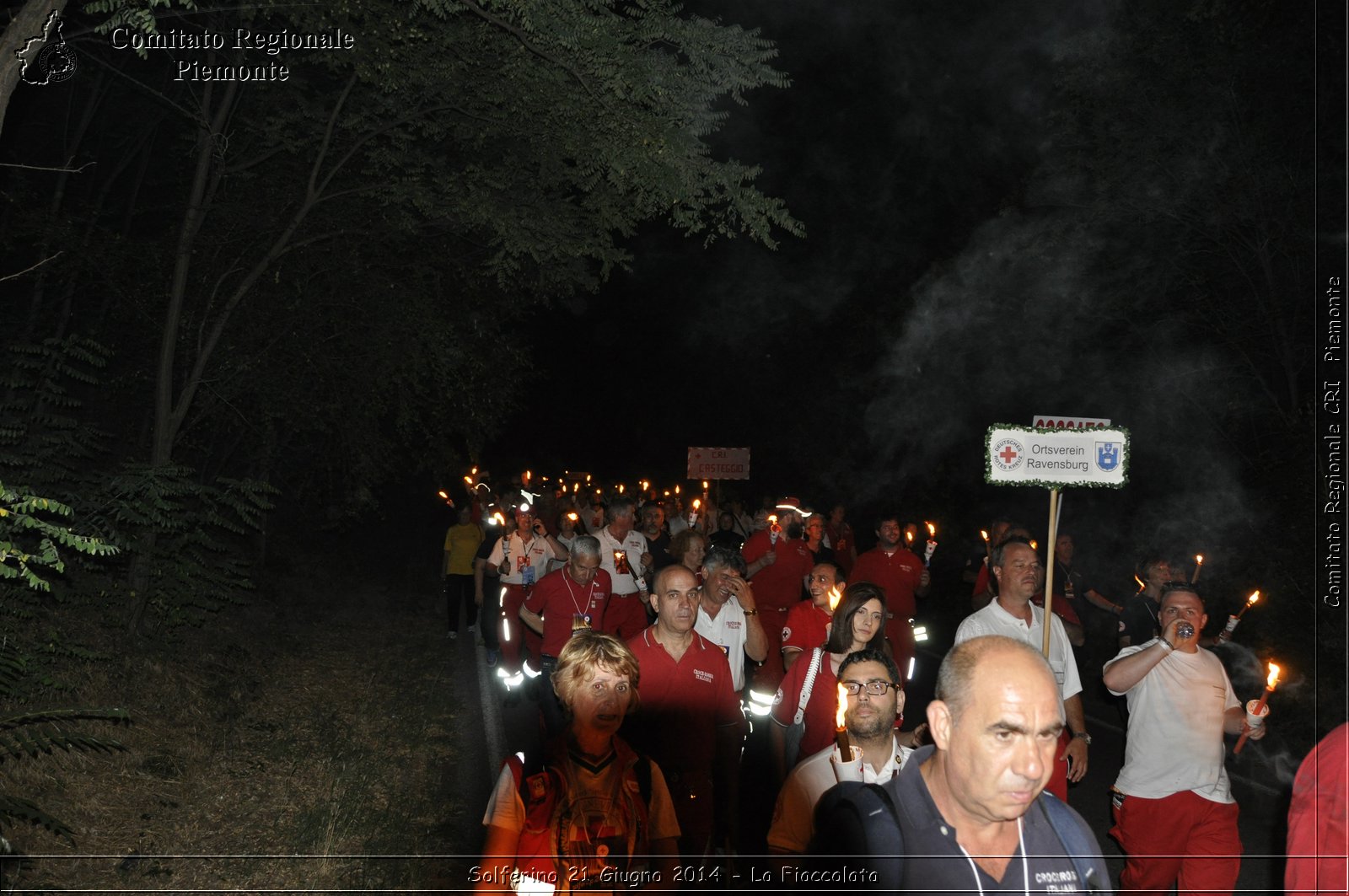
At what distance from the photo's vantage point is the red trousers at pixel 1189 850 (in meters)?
5.33

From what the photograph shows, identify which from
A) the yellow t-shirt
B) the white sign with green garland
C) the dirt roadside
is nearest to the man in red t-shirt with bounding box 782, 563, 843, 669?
the white sign with green garland

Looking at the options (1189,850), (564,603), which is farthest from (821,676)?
(564,603)

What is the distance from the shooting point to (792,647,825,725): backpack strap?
18.3ft

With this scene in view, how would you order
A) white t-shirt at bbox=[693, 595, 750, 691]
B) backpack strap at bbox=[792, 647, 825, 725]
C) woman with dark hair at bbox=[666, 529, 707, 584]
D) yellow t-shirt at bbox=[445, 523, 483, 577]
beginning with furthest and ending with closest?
1. yellow t-shirt at bbox=[445, 523, 483, 577]
2. woman with dark hair at bbox=[666, 529, 707, 584]
3. white t-shirt at bbox=[693, 595, 750, 691]
4. backpack strap at bbox=[792, 647, 825, 725]

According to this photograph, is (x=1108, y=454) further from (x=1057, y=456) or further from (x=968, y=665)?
(x=968, y=665)

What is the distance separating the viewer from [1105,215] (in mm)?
16047

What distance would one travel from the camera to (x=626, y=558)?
426 inches

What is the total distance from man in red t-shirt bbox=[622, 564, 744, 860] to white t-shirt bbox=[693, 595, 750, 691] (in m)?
1.05

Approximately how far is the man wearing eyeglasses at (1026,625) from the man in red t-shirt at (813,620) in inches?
43.7

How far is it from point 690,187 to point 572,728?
5.49m

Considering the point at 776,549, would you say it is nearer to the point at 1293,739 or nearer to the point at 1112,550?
the point at 1293,739

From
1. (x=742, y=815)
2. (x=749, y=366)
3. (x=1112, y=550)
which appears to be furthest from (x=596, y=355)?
(x=742, y=815)

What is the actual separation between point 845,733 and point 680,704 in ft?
4.91

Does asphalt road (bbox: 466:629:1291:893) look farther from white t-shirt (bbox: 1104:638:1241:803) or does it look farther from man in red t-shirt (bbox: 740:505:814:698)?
man in red t-shirt (bbox: 740:505:814:698)
